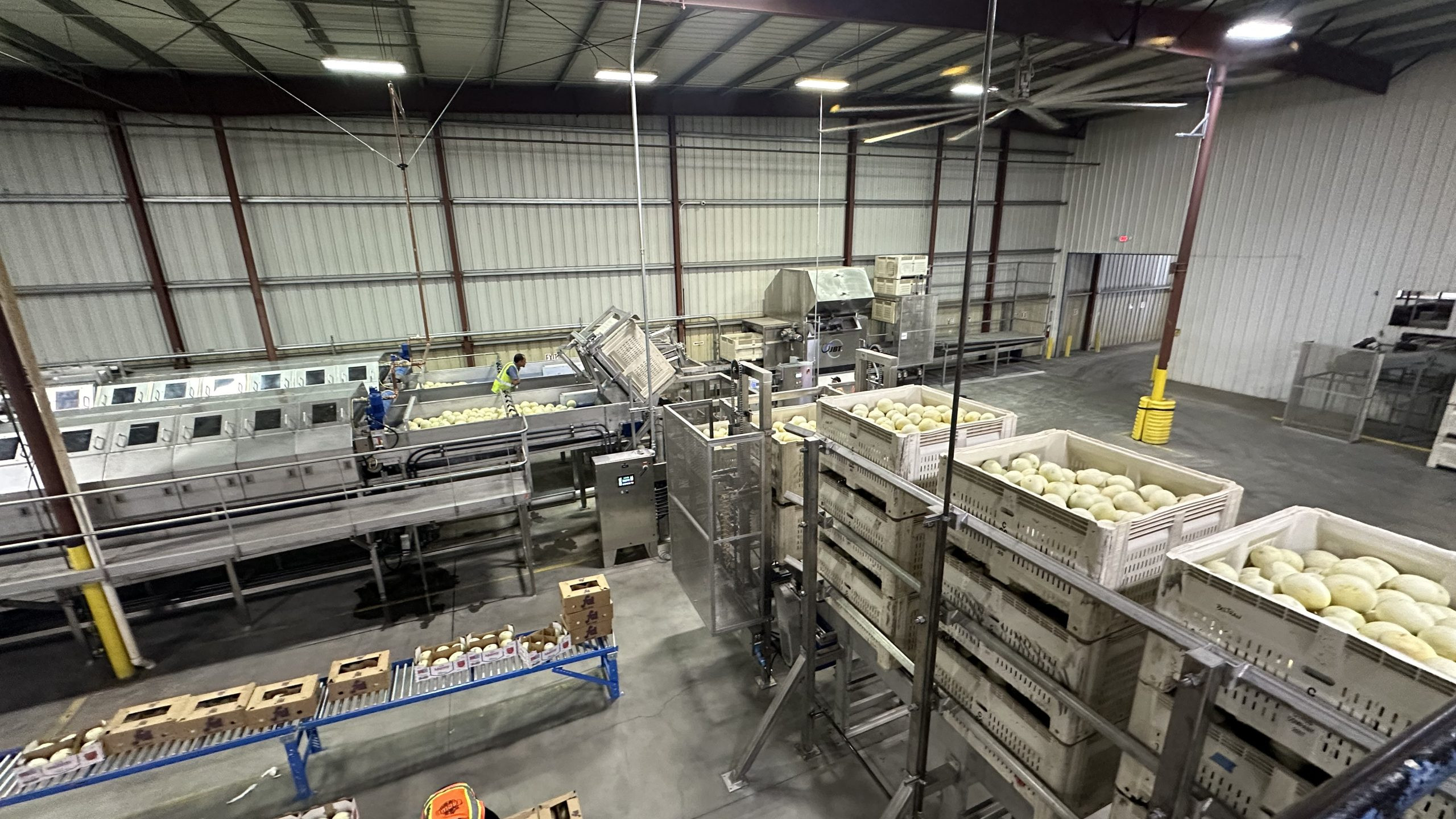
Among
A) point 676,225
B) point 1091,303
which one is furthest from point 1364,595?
point 1091,303

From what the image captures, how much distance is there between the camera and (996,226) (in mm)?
15188

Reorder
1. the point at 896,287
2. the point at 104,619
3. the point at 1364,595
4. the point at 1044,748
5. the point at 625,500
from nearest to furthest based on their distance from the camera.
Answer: the point at 1364,595 < the point at 1044,748 < the point at 104,619 < the point at 625,500 < the point at 896,287

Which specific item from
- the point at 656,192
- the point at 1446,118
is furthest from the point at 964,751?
the point at 1446,118

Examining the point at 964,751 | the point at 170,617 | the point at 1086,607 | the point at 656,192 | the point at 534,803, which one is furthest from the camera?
the point at 656,192

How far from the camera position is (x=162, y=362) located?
9.72 metres

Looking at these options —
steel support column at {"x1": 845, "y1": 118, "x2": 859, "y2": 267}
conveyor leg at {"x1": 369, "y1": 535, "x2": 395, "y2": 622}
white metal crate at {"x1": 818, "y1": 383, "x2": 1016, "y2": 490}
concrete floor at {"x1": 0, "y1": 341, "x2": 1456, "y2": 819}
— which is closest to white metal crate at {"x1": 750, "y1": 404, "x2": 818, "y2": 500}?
white metal crate at {"x1": 818, "y1": 383, "x2": 1016, "y2": 490}

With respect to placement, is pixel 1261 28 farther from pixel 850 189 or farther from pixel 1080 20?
pixel 850 189

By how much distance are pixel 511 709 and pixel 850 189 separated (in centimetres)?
1213

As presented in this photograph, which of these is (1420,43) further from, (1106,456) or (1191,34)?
(1106,456)

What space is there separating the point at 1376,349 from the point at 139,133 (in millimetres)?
19114

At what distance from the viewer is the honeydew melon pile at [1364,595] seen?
1607 mm

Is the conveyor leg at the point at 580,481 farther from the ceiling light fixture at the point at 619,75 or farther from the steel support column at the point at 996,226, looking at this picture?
the steel support column at the point at 996,226

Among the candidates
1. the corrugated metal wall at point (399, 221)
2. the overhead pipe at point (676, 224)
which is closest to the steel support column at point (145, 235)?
the corrugated metal wall at point (399, 221)

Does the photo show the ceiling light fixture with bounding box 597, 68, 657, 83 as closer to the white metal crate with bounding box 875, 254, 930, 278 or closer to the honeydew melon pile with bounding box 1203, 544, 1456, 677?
the white metal crate with bounding box 875, 254, 930, 278
